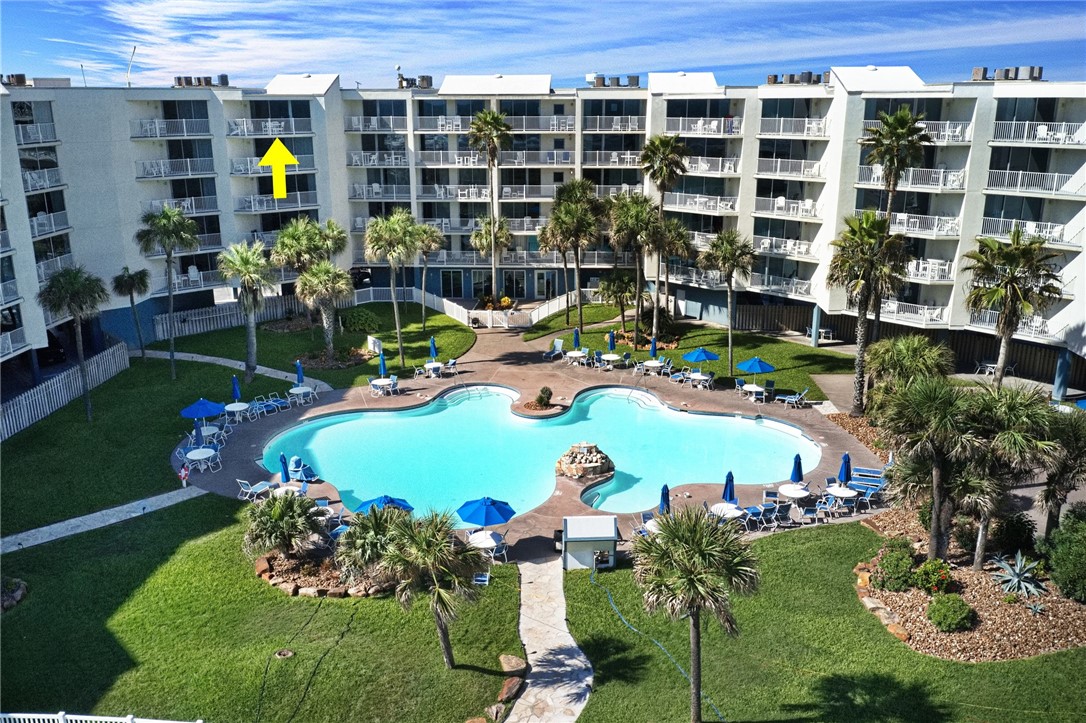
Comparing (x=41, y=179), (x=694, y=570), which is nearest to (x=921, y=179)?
(x=694, y=570)

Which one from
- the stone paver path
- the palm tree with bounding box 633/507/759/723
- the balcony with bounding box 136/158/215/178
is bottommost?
the stone paver path

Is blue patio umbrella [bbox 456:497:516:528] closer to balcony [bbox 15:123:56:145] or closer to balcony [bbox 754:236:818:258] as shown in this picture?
balcony [bbox 754:236:818:258]

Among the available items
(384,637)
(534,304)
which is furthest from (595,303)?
(384,637)

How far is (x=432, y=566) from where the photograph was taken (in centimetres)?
2033

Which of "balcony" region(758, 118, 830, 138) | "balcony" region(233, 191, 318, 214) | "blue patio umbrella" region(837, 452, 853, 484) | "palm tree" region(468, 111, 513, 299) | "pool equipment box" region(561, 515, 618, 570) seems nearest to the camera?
"pool equipment box" region(561, 515, 618, 570)

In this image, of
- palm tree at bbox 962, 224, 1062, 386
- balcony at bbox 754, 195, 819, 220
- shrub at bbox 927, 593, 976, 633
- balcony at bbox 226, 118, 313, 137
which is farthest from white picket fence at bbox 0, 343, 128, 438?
palm tree at bbox 962, 224, 1062, 386

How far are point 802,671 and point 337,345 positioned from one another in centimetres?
3520

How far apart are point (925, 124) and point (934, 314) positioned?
9725mm

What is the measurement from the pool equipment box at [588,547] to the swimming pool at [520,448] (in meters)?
5.48

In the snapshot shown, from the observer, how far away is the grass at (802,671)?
65.8ft

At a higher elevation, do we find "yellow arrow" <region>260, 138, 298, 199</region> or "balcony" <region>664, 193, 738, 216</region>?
"yellow arrow" <region>260, 138, 298, 199</region>

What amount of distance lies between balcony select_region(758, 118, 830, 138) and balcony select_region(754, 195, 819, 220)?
147 inches

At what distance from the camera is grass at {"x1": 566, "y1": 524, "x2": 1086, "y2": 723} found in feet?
65.8

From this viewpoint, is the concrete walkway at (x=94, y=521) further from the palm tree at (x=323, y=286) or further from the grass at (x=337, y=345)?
the palm tree at (x=323, y=286)
